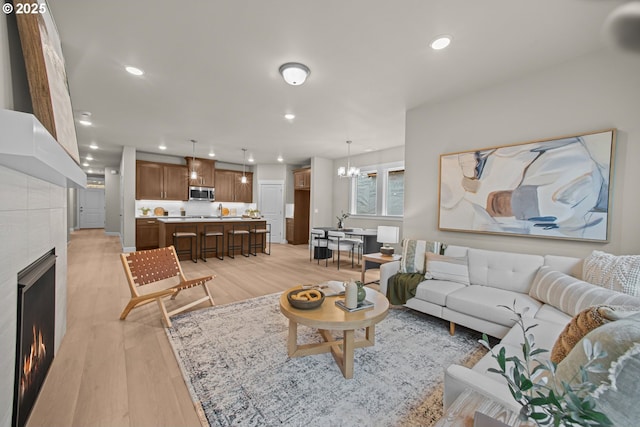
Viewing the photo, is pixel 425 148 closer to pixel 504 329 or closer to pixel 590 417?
pixel 504 329

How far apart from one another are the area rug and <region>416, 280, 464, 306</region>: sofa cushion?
310 millimetres

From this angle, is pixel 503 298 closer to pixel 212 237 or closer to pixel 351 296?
pixel 351 296

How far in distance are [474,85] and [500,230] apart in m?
1.67

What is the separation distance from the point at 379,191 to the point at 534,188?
414cm

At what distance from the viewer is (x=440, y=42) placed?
2.51 m

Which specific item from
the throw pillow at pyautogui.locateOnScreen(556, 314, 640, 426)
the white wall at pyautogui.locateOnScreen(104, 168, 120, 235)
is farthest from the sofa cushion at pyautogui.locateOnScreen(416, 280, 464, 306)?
the white wall at pyautogui.locateOnScreen(104, 168, 120, 235)

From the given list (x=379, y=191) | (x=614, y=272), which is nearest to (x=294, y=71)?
(x=614, y=272)

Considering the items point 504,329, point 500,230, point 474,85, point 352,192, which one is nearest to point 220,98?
point 474,85

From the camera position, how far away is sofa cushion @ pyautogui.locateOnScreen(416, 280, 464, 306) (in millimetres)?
2871

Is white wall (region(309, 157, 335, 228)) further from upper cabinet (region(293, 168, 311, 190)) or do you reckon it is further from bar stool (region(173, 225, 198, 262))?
bar stool (region(173, 225, 198, 262))

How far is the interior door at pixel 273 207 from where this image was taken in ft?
30.6

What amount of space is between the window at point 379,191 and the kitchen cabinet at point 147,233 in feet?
17.2

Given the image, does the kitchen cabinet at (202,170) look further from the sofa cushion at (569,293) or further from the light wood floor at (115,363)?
the sofa cushion at (569,293)

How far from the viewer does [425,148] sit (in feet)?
12.8
